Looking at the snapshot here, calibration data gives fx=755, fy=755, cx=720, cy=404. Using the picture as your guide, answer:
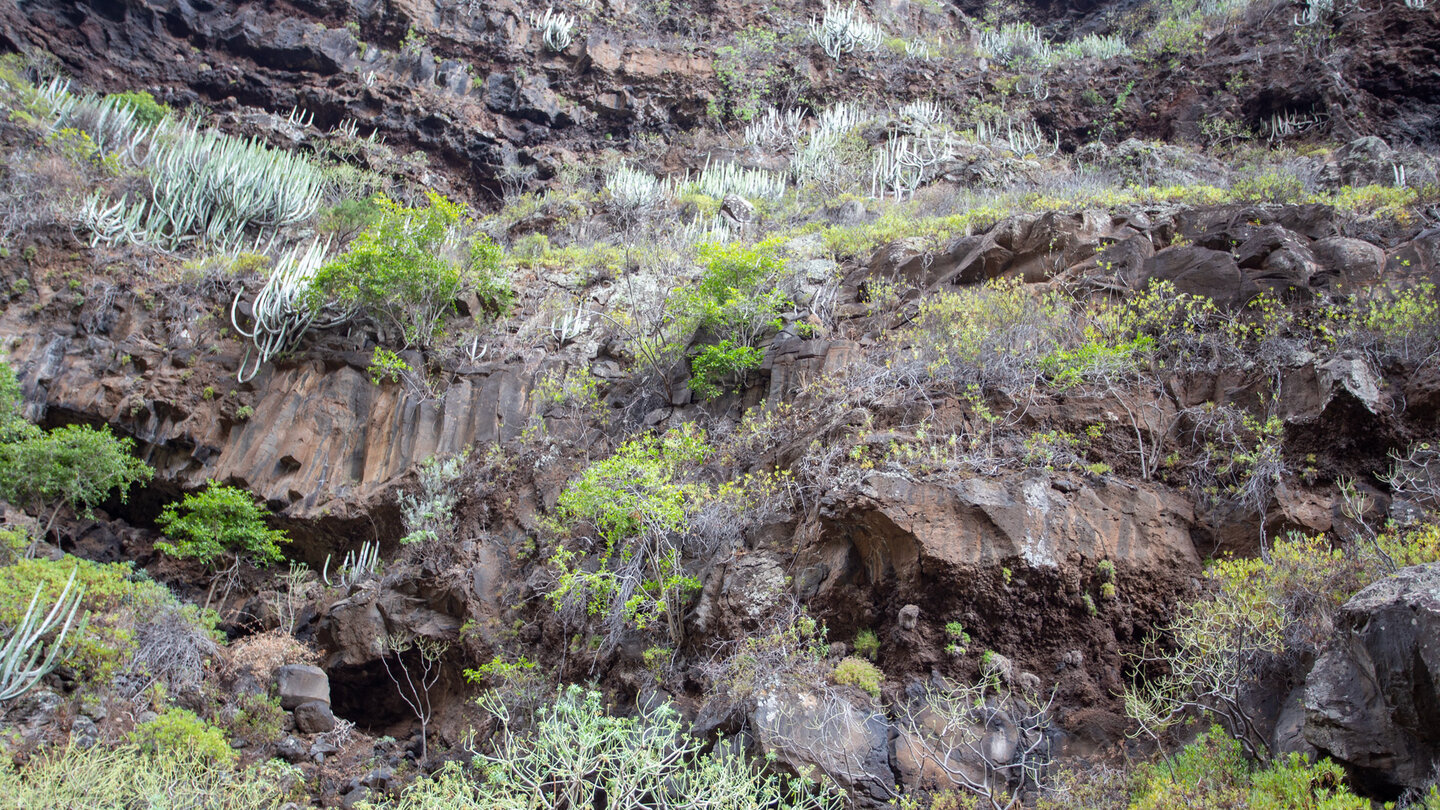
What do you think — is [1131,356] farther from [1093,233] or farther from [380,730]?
[380,730]

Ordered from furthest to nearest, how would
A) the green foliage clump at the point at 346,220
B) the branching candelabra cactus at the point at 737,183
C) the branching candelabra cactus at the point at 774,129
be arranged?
the branching candelabra cactus at the point at 774,129 → the branching candelabra cactus at the point at 737,183 → the green foliage clump at the point at 346,220

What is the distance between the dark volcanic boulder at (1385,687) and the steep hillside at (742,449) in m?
0.03

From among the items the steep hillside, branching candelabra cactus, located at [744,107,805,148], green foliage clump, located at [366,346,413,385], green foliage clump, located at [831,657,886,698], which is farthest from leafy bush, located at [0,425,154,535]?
branching candelabra cactus, located at [744,107,805,148]

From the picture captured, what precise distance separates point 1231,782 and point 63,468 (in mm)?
15991

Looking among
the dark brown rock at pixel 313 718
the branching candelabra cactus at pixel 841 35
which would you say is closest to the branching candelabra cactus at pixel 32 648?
the dark brown rock at pixel 313 718

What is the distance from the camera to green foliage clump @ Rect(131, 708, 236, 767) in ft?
26.4

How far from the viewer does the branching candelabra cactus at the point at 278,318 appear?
1466 centimetres

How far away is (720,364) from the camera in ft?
38.4

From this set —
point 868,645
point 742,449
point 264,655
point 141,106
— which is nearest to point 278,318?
point 264,655

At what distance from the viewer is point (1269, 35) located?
21.2 metres

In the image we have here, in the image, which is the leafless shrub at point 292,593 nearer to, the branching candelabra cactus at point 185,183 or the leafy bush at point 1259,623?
the branching candelabra cactus at point 185,183

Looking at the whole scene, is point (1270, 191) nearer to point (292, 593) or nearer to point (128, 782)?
point (128, 782)

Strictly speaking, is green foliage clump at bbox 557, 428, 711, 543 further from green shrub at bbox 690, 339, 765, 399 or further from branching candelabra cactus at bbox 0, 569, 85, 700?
branching candelabra cactus at bbox 0, 569, 85, 700

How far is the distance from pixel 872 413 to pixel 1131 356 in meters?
3.03
